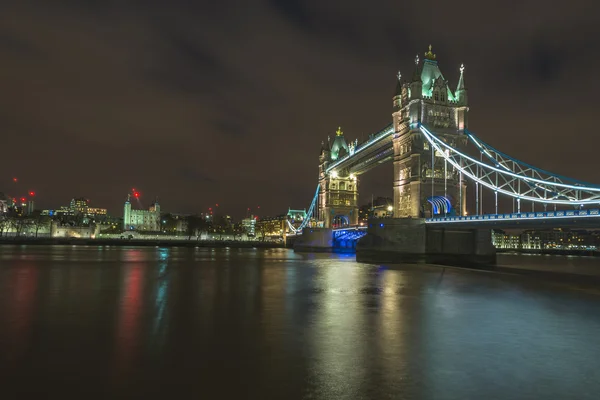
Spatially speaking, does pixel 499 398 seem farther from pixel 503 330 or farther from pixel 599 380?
pixel 503 330

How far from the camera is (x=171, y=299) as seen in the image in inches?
691

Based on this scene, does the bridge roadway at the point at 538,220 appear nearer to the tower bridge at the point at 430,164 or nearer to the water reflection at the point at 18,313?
the tower bridge at the point at 430,164

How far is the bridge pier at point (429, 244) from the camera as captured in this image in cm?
4609

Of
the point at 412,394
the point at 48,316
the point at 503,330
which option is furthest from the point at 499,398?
the point at 48,316

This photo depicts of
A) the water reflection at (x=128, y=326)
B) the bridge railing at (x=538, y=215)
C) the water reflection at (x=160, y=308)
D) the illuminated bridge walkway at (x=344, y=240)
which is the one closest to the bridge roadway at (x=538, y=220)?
the bridge railing at (x=538, y=215)

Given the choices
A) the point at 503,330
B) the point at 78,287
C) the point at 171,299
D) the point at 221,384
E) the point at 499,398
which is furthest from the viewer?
the point at 78,287

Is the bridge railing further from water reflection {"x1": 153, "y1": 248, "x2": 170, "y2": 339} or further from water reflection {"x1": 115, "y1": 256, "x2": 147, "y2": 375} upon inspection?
water reflection {"x1": 115, "y1": 256, "x2": 147, "y2": 375}

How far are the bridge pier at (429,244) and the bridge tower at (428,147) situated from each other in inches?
129

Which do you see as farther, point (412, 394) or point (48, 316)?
point (48, 316)

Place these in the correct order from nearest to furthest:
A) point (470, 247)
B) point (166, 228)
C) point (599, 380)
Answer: point (599, 380) → point (470, 247) → point (166, 228)

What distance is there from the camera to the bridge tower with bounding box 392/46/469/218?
50.3 metres

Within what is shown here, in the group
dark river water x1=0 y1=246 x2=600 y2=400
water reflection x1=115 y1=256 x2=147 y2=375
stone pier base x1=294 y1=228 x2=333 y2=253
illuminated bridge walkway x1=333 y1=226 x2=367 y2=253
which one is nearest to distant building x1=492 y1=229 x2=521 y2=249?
illuminated bridge walkway x1=333 y1=226 x2=367 y2=253

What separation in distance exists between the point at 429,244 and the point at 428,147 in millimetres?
10955

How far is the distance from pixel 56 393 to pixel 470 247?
4553 centimetres
